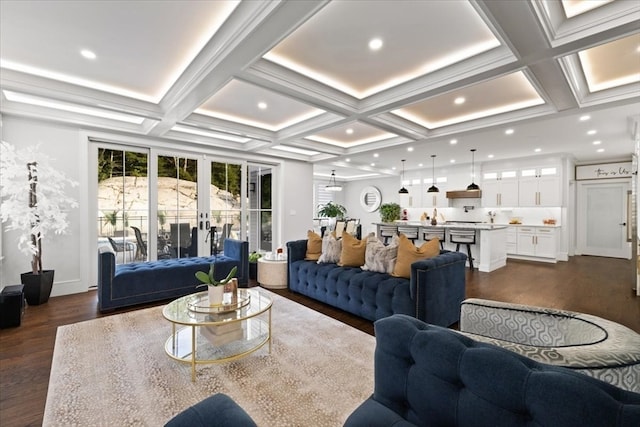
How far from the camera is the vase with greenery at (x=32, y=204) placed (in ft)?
12.2

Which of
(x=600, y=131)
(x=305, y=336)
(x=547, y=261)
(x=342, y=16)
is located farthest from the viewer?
(x=547, y=261)

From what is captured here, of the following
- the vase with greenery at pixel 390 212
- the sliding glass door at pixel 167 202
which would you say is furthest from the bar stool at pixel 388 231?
the sliding glass door at pixel 167 202

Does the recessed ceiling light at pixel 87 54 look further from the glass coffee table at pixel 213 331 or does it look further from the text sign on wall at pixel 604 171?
the text sign on wall at pixel 604 171

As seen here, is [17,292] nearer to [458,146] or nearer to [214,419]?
[214,419]

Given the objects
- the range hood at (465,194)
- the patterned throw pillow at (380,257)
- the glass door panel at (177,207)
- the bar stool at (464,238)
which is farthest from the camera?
the range hood at (465,194)

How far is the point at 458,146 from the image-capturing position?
6.54 metres

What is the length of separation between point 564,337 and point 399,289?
5.35 feet

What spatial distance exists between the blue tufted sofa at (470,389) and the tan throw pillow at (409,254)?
2.05 m

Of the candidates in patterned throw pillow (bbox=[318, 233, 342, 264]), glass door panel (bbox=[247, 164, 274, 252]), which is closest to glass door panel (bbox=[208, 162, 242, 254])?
glass door panel (bbox=[247, 164, 274, 252])

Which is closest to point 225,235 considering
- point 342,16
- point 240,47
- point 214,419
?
point 240,47

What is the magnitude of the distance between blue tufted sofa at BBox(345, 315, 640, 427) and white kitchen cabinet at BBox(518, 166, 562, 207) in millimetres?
8657

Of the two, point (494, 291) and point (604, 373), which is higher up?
point (604, 373)

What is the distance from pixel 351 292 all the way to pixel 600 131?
18.5 feet

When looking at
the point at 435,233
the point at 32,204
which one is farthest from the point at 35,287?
the point at 435,233
